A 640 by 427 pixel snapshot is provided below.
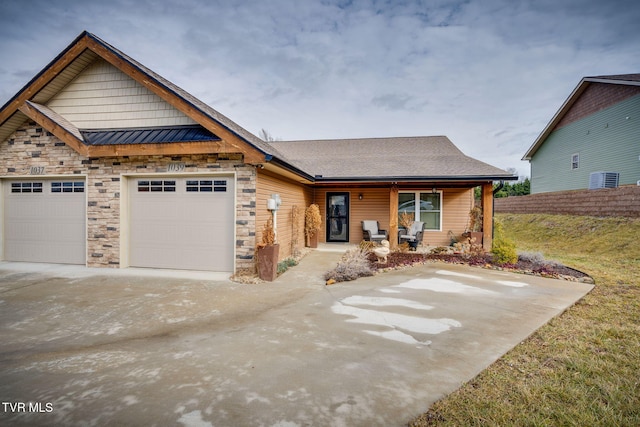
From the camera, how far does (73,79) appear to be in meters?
7.74

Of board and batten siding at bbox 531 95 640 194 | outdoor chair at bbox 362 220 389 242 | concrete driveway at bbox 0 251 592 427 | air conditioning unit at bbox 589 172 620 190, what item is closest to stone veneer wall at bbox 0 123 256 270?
concrete driveway at bbox 0 251 592 427

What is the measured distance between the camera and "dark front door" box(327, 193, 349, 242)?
1270 cm

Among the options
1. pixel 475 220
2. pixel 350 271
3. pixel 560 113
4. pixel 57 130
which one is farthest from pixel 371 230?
pixel 560 113

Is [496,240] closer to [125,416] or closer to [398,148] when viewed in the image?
[398,148]

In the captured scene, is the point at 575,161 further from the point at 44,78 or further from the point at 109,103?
the point at 44,78

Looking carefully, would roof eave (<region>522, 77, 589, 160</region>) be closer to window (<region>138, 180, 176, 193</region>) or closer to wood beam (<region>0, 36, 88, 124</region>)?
window (<region>138, 180, 176, 193</region>)

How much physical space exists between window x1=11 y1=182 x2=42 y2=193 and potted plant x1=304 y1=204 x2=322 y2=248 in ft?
25.6

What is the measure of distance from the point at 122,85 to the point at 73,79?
146 cm

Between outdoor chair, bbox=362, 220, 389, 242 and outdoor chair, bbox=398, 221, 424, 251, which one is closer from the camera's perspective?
outdoor chair, bbox=398, 221, 424, 251

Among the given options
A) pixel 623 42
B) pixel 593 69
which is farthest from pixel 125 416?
pixel 593 69

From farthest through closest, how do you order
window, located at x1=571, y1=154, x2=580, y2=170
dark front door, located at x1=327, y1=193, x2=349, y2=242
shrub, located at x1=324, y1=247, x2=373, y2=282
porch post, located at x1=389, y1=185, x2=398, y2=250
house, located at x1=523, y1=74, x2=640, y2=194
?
1. window, located at x1=571, y1=154, x2=580, y2=170
2. house, located at x1=523, y1=74, x2=640, y2=194
3. dark front door, located at x1=327, y1=193, x2=349, y2=242
4. porch post, located at x1=389, y1=185, x2=398, y2=250
5. shrub, located at x1=324, y1=247, x2=373, y2=282

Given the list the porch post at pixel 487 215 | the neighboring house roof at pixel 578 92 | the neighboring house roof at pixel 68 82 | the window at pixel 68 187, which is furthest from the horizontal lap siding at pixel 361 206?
the neighboring house roof at pixel 578 92

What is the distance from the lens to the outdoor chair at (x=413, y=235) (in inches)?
416

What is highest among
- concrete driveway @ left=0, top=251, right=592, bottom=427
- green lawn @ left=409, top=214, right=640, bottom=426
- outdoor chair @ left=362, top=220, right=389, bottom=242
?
outdoor chair @ left=362, top=220, right=389, bottom=242
